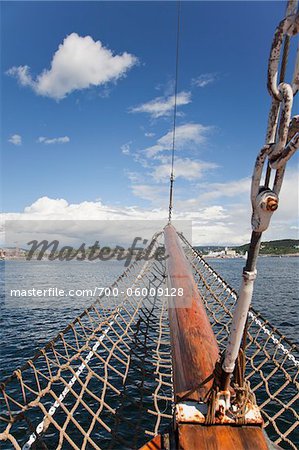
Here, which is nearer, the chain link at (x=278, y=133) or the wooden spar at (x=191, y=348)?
the chain link at (x=278, y=133)

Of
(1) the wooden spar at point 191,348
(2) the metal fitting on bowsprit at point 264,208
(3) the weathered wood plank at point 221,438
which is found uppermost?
(2) the metal fitting on bowsprit at point 264,208

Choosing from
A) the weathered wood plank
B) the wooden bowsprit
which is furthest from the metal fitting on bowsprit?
the weathered wood plank

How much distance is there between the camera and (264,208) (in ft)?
4.07

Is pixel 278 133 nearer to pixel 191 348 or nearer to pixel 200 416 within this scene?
pixel 200 416

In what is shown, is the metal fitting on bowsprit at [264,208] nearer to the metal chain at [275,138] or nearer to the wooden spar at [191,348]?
the metal chain at [275,138]

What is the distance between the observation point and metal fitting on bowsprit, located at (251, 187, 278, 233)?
1226 mm

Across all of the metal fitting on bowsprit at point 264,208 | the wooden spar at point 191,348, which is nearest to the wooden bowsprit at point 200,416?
the wooden spar at point 191,348

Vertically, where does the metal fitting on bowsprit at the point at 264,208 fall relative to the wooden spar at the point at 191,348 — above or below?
above

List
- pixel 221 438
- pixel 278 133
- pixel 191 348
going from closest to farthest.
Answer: pixel 278 133 → pixel 221 438 → pixel 191 348

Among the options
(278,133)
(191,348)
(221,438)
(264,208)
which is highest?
(278,133)

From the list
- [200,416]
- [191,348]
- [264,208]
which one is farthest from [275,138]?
[191,348]

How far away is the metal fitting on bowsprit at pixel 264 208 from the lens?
1.23 meters

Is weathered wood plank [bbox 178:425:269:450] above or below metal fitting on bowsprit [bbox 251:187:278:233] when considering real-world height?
below

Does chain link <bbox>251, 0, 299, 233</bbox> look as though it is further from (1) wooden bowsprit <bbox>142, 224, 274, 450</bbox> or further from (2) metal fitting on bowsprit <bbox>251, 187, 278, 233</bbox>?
(1) wooden bowsprit <bbox>142, 224, 274, 450</bbox>
